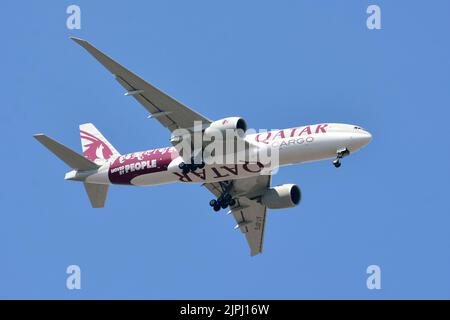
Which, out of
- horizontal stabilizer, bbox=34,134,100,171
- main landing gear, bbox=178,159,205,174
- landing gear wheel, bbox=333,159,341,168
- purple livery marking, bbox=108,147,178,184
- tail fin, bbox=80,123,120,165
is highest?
tail fin, bbox=80,123,120,165

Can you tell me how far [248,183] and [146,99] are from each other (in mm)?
10970

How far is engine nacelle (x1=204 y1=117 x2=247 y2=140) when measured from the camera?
6425 centimetres

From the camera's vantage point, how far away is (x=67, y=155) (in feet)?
231

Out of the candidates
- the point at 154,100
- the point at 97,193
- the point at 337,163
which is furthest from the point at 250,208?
the point at 154,100

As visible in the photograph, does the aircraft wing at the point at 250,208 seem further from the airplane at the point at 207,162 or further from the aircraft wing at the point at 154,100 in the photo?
the aircraft wing at the point at 154,100

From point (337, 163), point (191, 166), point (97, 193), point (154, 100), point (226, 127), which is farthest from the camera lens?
point (97, 193)

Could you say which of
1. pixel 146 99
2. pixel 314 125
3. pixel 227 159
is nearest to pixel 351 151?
pixel 314 125

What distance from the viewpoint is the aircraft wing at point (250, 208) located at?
72875 mm

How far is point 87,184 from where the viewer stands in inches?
2847

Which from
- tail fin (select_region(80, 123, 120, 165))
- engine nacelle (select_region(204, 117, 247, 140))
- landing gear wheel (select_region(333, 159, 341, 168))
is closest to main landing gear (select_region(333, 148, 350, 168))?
landing gear wheel (select_region(333, 159, 341, 168))

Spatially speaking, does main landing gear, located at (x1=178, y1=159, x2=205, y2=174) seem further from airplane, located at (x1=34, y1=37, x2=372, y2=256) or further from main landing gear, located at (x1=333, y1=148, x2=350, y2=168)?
main landing gear, located at (x1=333, y1=148, x2=350, y2=168)

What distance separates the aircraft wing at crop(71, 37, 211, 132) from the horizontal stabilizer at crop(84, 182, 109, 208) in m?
8.58

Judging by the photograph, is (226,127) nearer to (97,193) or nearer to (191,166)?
(191,166)

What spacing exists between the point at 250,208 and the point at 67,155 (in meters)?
13.1
